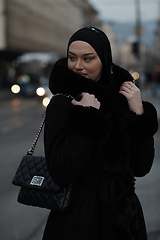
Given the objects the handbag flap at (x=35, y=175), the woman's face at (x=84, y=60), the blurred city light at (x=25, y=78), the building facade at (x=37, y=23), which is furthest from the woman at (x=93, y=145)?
the building facade at (x=37, y=23)

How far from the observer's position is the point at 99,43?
1944 mm

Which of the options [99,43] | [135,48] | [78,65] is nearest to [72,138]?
[78,65]

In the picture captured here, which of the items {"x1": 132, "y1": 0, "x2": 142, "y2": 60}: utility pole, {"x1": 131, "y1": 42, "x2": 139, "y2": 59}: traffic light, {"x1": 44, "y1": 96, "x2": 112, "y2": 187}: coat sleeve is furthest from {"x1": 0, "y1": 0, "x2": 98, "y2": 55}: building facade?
{"x1": 44, "y1": 96, "x2": 112, "y2": 187}: coat sleeve

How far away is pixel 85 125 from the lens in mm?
1756

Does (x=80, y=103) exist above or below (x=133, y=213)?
above

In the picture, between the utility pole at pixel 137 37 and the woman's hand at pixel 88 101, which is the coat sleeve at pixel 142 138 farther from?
the utility pole at pixel 137 37

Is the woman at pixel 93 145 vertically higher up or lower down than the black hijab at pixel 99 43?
lower down

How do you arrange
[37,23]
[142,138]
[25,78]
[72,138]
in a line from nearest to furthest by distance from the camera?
1. [72,138]
2. [142,138]
3. [25,78]
4. [37,23]

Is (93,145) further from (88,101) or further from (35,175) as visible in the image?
(35,175)

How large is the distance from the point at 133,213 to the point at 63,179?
0.41 metres

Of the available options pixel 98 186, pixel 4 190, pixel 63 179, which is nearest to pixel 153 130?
pixel 98 186

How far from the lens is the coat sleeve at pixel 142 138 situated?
196 centimetres

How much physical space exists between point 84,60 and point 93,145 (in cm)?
45

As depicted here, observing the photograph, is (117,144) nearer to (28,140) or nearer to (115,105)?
(115,105)
